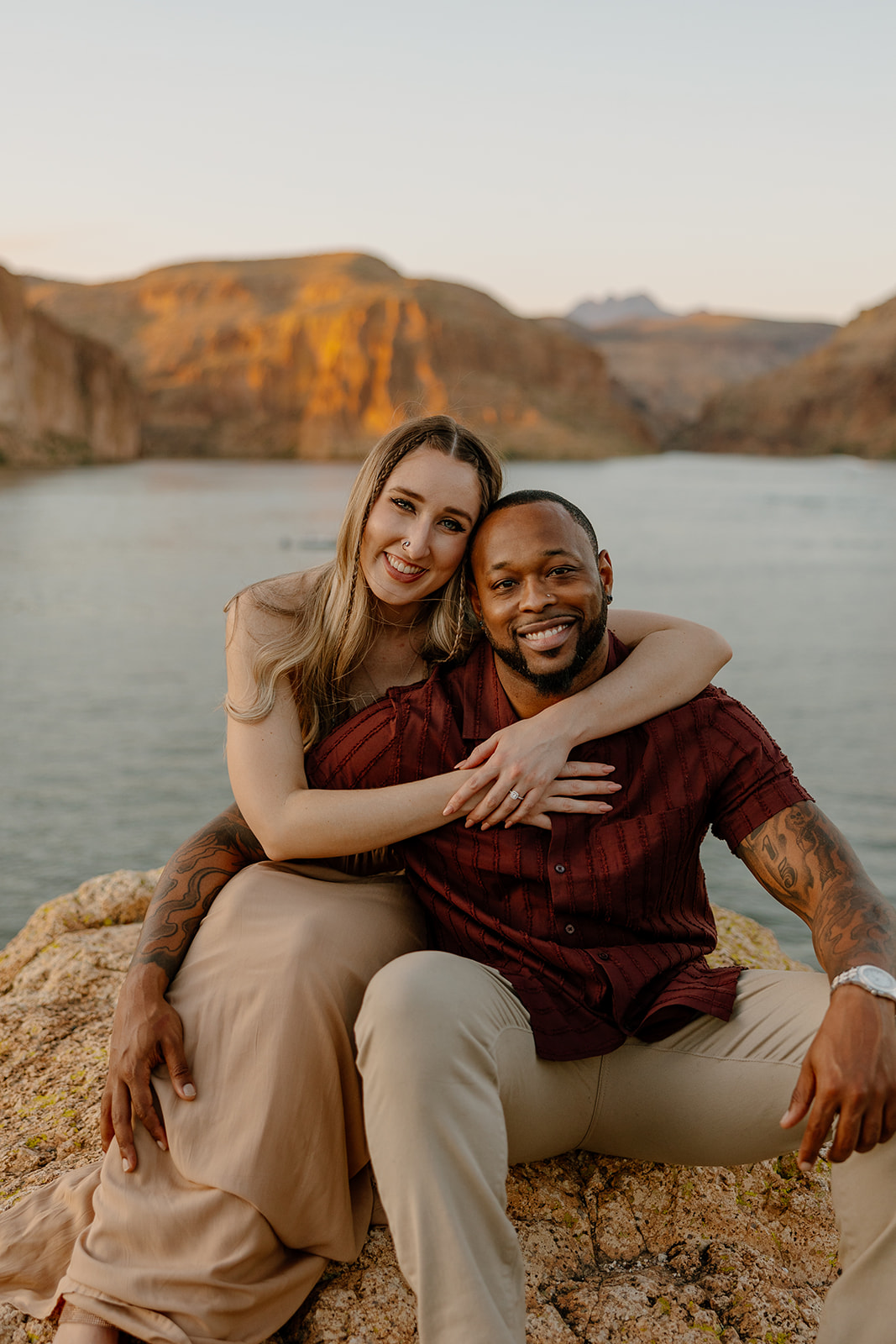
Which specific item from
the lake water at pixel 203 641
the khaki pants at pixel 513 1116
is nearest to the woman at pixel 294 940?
the khaki pants at pixel 513 1116

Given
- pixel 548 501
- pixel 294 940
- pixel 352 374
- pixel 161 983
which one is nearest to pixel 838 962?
pixel 294 940

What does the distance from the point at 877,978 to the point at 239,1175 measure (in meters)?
1.28

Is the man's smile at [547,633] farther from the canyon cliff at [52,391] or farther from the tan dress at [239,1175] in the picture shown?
the canyon cliff at [52,391]

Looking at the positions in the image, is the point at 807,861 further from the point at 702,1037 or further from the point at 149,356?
the point at 149,356

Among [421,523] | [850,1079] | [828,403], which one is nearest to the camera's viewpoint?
[850,1079]

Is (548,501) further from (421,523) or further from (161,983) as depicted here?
(161,983)

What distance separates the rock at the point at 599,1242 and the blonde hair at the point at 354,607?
47.2 inches

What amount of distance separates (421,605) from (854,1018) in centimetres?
158

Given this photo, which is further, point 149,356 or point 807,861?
point 149,356

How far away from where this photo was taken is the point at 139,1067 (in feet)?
7.49

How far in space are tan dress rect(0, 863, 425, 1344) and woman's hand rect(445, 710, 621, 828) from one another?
1.17 feet

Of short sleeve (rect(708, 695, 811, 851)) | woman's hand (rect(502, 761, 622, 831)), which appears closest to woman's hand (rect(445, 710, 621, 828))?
woman's hand (rect(502, 761, 622, 831))

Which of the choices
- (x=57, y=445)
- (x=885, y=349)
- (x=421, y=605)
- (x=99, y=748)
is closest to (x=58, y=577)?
(x=99, y=748)

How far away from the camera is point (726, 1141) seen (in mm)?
2377
